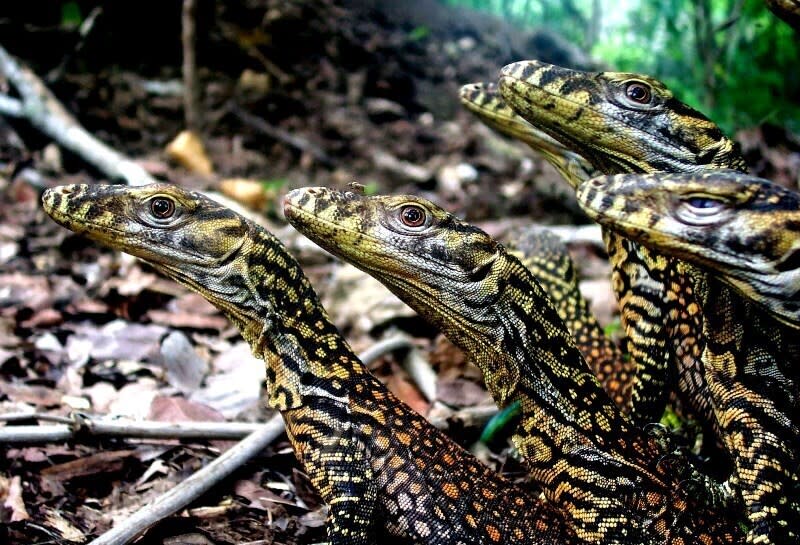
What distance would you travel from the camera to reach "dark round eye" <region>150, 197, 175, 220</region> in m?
4.68

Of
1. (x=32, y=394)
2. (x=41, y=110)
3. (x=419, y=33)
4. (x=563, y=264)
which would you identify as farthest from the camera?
(x=419, y=33)

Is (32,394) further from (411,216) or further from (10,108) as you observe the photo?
(10,108)

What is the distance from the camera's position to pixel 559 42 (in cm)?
1770

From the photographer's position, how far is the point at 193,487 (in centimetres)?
473

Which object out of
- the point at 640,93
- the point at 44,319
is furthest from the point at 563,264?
the point at 44,319

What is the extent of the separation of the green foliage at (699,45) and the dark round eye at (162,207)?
751 cm

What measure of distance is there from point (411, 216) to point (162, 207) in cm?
148

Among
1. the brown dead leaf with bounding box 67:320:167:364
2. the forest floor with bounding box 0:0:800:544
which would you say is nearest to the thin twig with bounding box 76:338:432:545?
the forest floor with bounding box 0:0:800:544

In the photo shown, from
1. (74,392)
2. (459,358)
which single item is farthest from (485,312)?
(74,392)

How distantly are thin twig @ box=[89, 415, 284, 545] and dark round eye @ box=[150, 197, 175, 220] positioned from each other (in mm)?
1581

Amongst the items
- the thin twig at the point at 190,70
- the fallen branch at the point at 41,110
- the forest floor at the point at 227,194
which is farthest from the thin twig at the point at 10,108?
the thin twig at the point at 190,70

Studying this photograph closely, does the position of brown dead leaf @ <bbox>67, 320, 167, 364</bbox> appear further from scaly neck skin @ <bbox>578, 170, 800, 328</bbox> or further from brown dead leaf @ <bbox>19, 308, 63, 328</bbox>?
scaly neck skin @ <bbox>578, 170, 800, 328</bbox>

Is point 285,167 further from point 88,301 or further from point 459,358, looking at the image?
point 459,358

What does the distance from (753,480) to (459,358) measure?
332 cm
